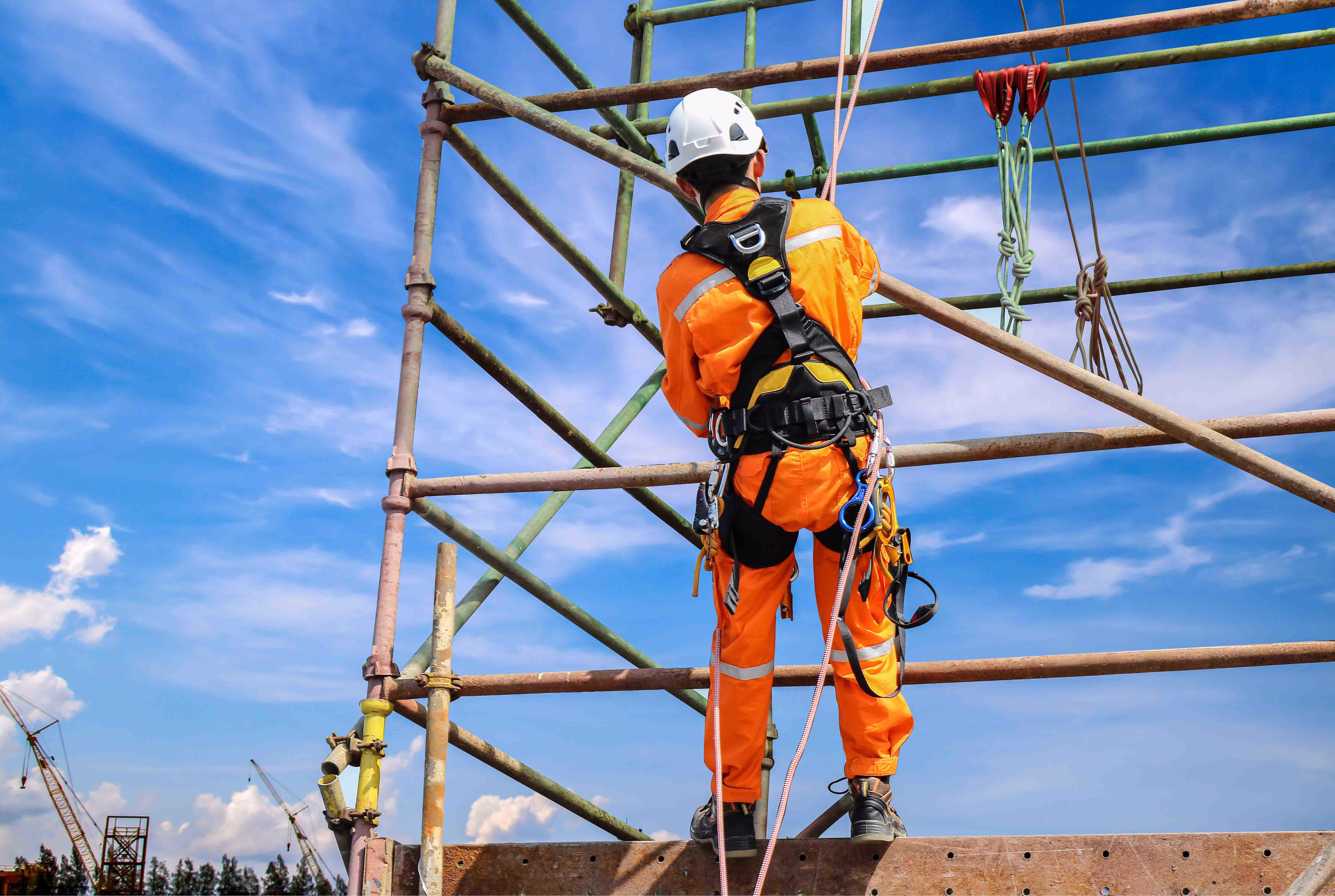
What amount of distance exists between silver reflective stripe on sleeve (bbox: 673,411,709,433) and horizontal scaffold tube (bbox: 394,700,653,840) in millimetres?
1731

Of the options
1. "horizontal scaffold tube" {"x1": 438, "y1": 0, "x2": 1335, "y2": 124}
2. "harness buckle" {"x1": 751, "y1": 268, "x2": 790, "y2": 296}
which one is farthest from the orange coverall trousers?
"horizontal scaffold tube" {"x1": 438, "y1": 0, "x2": 1335, "y2": 124}

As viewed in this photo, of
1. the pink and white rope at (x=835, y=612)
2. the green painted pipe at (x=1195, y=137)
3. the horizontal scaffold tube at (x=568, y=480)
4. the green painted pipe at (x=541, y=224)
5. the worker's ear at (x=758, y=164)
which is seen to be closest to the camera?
the pink and white rope at (x=835, y=612)

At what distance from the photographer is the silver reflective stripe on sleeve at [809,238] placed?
410 cm

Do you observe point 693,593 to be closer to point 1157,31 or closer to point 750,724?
point 750,724

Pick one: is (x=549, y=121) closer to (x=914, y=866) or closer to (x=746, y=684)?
(x=746, y=684)

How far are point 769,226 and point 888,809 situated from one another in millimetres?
2097

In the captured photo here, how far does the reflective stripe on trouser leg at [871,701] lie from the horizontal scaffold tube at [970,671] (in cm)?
53

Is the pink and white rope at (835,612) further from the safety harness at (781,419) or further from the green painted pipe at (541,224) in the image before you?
the green painted pipe at (541,224)

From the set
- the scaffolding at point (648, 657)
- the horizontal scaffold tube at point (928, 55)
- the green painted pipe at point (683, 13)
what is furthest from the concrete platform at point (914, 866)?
the green painted pipe at point (683, 13)

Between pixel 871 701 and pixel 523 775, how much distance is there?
2.16m

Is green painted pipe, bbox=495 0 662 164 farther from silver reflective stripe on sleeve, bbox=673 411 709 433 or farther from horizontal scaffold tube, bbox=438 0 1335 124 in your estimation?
silver reflective stripe on sleeve, bbox=673 411 709 433

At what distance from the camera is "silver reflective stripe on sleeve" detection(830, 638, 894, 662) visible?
163 inches

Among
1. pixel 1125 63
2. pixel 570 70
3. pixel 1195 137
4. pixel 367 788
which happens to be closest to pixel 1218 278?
pixel 1195 137

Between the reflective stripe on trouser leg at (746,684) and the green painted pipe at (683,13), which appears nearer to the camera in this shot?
the reflective stripe on trouser leg at (746,684)
